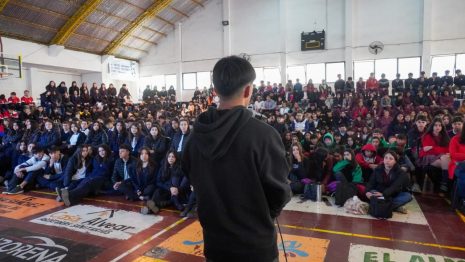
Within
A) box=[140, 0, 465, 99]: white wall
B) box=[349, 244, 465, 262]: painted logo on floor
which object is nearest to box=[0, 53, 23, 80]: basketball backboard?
box=[140, 0, 465, 99]: white wall

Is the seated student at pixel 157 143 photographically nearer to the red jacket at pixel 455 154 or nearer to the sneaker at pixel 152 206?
the sneaker at pixel 152 206

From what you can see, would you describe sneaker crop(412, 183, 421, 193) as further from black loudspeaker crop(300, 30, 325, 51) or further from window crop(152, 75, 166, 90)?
window crop(152, 75, 166, 90)

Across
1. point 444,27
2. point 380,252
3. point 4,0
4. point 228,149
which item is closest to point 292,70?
point 444,27

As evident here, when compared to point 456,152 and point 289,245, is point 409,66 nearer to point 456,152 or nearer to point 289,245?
point 456,152

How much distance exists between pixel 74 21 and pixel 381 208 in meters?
16.8

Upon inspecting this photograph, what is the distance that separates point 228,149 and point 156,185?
4.71 metres

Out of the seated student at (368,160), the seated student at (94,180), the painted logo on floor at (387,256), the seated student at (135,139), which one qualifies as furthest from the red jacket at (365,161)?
the seated student at (94,180)

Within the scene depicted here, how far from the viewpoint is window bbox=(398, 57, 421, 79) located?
15.9 m

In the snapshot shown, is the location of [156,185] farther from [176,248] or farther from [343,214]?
[343,214]

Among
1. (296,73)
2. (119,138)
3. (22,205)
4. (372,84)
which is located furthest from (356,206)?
(296,73)

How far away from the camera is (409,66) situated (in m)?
16.0

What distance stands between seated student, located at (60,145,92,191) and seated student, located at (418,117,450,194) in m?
6.82

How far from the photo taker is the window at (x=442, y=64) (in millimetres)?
15297

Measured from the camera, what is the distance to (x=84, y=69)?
1880cm
